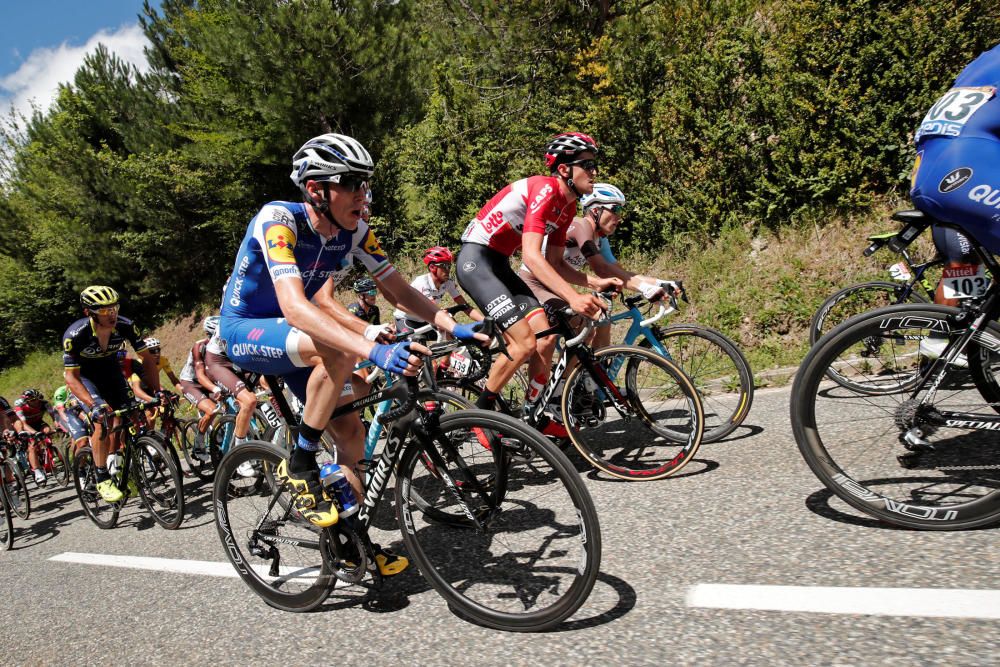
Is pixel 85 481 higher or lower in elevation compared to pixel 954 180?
lower

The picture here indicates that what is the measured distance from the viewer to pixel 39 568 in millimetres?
5566

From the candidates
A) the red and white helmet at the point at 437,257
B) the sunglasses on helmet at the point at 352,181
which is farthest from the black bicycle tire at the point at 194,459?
the sunglasses on helmet at the point at 352,181

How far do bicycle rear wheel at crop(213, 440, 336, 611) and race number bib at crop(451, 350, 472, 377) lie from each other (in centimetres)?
287

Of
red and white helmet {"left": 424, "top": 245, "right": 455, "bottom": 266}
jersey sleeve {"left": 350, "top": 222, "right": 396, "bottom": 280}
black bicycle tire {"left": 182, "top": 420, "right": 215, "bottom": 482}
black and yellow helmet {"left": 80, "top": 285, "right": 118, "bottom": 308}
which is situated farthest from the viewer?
black bicycle tire {"left": 182, "top": 420, "right": 215, "bottom": 482}

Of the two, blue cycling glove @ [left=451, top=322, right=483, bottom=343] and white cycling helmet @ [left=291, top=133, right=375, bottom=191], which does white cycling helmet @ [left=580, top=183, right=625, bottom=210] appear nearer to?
white cycling helmet @ [left=291, top=133, right=375, bottom=191]

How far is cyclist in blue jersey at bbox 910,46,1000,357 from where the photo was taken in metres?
2.70

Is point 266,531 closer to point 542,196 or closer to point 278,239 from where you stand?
point 278,239

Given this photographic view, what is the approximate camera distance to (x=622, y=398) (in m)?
4.60

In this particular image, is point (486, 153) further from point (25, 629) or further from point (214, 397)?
point (25, 629)

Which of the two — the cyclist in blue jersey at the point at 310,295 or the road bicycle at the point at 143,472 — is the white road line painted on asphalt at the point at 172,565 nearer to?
the cyclist in blue jersey at the point at 310,295

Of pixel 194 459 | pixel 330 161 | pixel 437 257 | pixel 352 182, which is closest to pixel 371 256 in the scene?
pixel 352 182

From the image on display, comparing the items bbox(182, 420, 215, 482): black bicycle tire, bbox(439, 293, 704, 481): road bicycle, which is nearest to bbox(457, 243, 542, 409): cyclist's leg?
bbox(439, 293, 704, 481): road bicycle

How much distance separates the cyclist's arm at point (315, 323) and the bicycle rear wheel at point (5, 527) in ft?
21.8

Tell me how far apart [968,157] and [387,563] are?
10.6 feet
